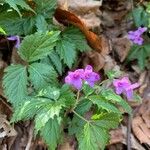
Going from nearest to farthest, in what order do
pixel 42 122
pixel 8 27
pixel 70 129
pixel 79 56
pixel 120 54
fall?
pixel 42 122
pixel 70 129
pixel 8 27
pixel 79 56
pixel 120 54

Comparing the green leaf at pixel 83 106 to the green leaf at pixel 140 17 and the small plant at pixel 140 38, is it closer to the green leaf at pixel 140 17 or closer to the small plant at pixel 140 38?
the small plant at pixel 140 38

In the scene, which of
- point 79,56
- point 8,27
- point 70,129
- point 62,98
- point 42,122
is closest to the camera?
Answer: point 42,122

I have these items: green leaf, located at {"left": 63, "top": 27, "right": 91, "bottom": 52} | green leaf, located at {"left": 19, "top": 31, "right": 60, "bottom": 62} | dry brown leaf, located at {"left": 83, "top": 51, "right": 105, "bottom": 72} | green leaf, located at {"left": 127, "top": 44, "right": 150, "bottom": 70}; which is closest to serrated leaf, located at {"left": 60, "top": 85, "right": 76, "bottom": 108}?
green leaf, located at {"left": 19, "top": 31, "right": 60, "bottom": 62}

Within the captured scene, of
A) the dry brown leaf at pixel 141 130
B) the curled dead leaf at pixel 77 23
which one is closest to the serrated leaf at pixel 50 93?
the curled dead leaf at pixel 77 23

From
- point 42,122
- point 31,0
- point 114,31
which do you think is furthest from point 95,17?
point 42,122

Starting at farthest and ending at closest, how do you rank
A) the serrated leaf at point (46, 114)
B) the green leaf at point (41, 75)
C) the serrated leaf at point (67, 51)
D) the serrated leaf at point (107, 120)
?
the serrated leaf at point (67, 51) → the green leaf at point (41, 75) → the serrated leaf at point (107, 120) → the serrated leaf at point (46, 114)

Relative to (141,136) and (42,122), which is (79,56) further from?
(42,122)
